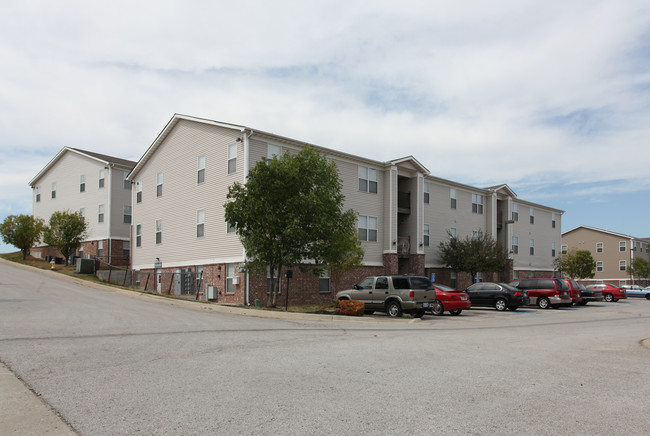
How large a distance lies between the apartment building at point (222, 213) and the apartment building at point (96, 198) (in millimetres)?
4607

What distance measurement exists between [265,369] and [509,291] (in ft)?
73.8

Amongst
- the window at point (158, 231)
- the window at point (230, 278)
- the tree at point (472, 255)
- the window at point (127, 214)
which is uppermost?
the window at point (127, 214)

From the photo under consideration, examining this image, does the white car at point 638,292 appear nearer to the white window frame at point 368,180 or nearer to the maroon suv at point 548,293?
the maroon suv at point 548,293

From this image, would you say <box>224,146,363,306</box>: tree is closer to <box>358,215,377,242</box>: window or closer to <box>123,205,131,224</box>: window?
<box>358,215,377,242</box>: window

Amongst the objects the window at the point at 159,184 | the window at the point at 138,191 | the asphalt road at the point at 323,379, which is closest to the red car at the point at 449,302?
the asphalt road at the point at 323,379

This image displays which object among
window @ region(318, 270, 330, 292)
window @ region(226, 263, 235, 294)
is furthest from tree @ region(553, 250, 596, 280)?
window @ region(226, 263, 235, 294)

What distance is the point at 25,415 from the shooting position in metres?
5.98

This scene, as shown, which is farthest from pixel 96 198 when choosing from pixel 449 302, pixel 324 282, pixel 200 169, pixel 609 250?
Answer: pixel 609 250

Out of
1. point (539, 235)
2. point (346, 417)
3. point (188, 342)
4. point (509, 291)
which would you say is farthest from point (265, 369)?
point (539, 235)

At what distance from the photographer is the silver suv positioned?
2078 cm

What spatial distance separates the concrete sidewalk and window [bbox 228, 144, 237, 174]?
20.6 metres

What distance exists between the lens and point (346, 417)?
592cm

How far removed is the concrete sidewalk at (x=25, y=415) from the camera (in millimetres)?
5465

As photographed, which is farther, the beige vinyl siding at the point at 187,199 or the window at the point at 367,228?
the window at the point at 367,228
